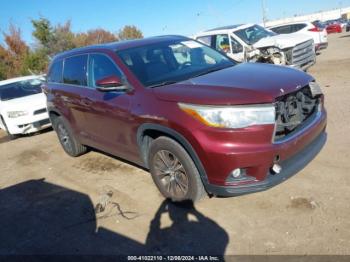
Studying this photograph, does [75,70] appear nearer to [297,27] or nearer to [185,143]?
[185,143]

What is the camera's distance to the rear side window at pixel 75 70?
545 cm

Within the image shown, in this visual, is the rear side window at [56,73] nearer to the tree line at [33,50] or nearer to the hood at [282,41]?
the hood at [282,41]

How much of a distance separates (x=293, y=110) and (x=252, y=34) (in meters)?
8.79

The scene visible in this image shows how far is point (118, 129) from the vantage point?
470 cm

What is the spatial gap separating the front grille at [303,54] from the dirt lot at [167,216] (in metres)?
4.99

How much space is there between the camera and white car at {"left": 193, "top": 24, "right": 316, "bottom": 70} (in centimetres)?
1034

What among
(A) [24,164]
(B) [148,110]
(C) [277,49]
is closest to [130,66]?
(B) [148,110]

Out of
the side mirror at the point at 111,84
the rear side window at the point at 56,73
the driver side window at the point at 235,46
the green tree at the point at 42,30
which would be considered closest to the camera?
the side mirror at the point at 111,84

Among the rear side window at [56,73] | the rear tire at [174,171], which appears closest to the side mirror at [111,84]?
the rear tire at [174,171]

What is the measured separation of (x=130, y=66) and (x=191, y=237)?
2157 mm

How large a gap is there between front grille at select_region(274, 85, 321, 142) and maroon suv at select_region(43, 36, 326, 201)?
10mm

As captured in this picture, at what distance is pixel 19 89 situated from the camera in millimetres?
10148

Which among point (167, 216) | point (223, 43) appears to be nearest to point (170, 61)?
point (167, 216)

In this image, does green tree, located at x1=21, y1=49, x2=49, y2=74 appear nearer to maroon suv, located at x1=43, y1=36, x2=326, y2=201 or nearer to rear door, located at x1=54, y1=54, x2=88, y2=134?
rear door, located at x1=54, y1=54, x2=88, y2=134
